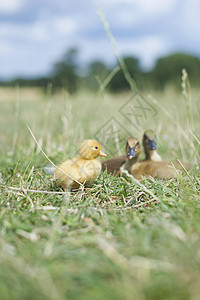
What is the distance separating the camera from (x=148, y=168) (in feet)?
7.52

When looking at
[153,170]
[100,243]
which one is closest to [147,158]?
[153,170]

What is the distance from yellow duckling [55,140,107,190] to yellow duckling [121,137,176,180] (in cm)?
33

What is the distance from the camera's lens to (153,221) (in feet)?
4.39

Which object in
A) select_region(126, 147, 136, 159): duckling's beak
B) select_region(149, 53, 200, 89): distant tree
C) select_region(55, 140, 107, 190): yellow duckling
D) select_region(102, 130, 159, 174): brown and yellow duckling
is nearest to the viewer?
select_region(55, 140, 107, 190): yellow duckling

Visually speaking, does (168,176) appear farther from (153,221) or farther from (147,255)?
(147,255)

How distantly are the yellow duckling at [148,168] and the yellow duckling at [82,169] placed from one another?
12.8 inches

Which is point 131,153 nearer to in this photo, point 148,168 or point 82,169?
point 148,168

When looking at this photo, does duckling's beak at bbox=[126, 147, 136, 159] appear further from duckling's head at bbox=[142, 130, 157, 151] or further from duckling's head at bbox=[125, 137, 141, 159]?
duckling's head at bbox=[142, 130, 157, 151]

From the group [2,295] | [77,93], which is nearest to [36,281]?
[2,295]

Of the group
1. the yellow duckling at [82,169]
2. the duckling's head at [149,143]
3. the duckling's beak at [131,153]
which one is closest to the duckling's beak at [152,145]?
the duckling's head at [149,143]

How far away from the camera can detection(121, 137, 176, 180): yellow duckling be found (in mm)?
2146

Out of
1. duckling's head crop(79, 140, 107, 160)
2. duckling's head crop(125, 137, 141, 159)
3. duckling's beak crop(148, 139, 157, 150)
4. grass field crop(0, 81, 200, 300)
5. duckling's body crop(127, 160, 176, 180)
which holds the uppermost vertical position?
duckling's head crop(79, 140, 107, 160)

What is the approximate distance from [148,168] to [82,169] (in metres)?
0.67

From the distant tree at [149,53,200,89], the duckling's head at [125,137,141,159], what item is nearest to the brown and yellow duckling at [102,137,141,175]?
the duckling's head at [125,137,141,159]
